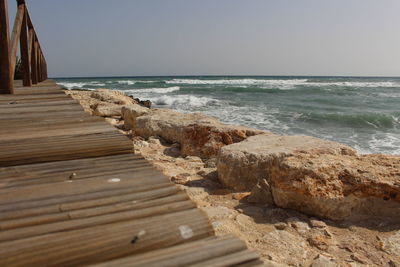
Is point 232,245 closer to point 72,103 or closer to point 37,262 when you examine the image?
point 37,262

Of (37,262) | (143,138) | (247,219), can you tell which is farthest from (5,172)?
(143,138)

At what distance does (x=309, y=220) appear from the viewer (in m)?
2.36

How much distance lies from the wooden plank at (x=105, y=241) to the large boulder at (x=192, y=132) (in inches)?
138

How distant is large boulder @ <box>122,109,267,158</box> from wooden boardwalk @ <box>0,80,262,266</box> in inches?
121

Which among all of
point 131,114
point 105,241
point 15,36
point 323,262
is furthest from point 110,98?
point 105,241

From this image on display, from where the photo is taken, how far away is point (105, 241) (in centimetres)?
63

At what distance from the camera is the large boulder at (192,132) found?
4.26 meters

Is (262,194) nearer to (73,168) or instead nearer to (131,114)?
(73,168)

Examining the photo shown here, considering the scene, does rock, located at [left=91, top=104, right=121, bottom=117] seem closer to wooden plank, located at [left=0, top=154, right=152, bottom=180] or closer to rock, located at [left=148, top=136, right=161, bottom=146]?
rock, located at [left=148, top=136, right=161, bottom=146]

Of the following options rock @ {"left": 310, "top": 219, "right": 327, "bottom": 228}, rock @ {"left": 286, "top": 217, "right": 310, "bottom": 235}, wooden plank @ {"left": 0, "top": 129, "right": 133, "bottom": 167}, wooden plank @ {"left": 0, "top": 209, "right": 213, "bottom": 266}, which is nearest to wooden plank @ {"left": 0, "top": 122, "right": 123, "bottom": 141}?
wooden plank @ {"left": 0, "top": 129, "right": 133, "bottom": 167}

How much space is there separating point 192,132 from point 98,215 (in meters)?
3.73

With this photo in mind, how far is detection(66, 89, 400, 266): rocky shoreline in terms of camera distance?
6.66 ft

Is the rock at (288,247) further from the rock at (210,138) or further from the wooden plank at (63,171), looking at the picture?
the rock at (210,138)

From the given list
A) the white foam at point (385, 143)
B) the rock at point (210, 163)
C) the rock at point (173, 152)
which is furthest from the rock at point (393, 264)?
the white foam at point (385, 143)
